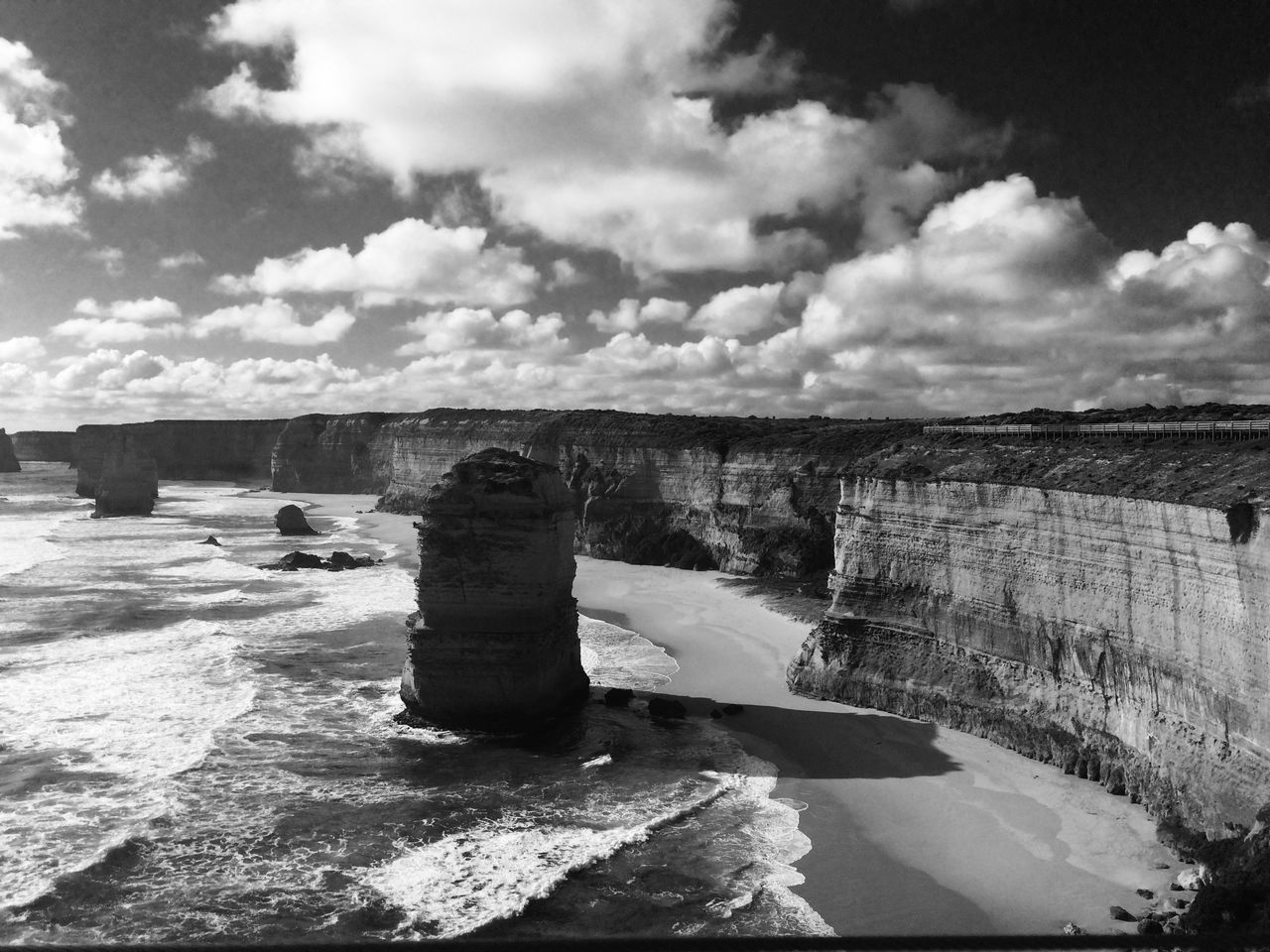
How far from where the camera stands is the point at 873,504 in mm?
23484

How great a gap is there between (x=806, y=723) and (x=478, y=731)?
7942 mm

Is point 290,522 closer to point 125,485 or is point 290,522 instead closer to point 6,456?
point 125,485

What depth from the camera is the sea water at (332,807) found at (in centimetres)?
1265

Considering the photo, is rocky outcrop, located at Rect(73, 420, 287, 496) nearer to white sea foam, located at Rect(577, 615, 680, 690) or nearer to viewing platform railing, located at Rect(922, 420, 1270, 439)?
white sea foam, located at Rect(577, 615, 680, 690)

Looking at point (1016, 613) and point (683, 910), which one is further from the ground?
point (1016, 613)

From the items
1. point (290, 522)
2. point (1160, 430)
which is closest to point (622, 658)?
point (1160, 430)

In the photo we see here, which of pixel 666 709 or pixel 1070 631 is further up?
pixel 1070 631

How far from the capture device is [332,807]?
631 inches

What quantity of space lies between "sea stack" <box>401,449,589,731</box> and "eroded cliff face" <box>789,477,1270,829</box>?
802 cm

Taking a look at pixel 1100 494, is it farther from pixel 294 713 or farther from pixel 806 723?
pixel 294 713

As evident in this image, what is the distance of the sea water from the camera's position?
12648 mm

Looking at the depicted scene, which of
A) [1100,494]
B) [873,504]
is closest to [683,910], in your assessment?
[1100,494]

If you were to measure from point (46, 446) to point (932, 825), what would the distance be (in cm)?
20782

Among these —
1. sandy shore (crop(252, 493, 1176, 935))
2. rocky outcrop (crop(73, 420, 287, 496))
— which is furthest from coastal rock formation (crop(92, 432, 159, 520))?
sandy shore (crop(252, 493, 1176, 935))
